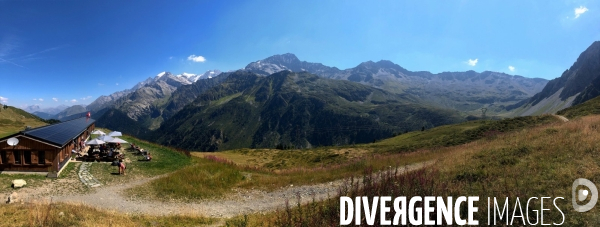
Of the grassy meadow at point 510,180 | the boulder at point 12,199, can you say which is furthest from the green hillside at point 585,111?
the boulder at point 12,199

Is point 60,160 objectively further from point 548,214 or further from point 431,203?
point 548,214

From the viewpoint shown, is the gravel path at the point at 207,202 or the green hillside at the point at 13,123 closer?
the gravel path at the point at 207,202

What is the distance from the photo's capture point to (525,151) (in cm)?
1741

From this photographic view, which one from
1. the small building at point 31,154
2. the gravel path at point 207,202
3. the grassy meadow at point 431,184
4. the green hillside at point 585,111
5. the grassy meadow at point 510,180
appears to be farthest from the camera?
the green hillside at point 585,111

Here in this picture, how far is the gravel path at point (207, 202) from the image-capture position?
18.4 m

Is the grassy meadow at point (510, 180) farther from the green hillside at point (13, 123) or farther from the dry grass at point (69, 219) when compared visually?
the green hillside at point (13, 123)

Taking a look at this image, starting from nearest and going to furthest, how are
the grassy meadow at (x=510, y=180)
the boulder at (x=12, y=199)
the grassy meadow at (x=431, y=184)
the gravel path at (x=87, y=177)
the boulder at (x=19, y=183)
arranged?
the grassy meadow at (x=510, y=180), the grassy meadow at (x=431, y=184), the boulder at (x=12, y=199), the boulder at (x=19, y=183), the gravel path at (x=87, y=177)

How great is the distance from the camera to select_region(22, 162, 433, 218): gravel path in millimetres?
18406

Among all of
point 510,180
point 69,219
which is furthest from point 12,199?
point 510,180

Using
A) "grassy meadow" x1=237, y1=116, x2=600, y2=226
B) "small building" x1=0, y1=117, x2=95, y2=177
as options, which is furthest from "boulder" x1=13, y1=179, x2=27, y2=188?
"grassy meadow" x1=237, y1=116, x2=600, y2=226

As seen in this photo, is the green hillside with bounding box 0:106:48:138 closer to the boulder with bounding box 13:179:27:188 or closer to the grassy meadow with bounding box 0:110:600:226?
the boulder with bounding box 13:179:27:188

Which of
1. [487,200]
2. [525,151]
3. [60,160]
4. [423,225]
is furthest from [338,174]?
[60,160]

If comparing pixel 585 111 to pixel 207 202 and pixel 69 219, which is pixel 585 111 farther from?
pixel 69 219

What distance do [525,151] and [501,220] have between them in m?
11.3
